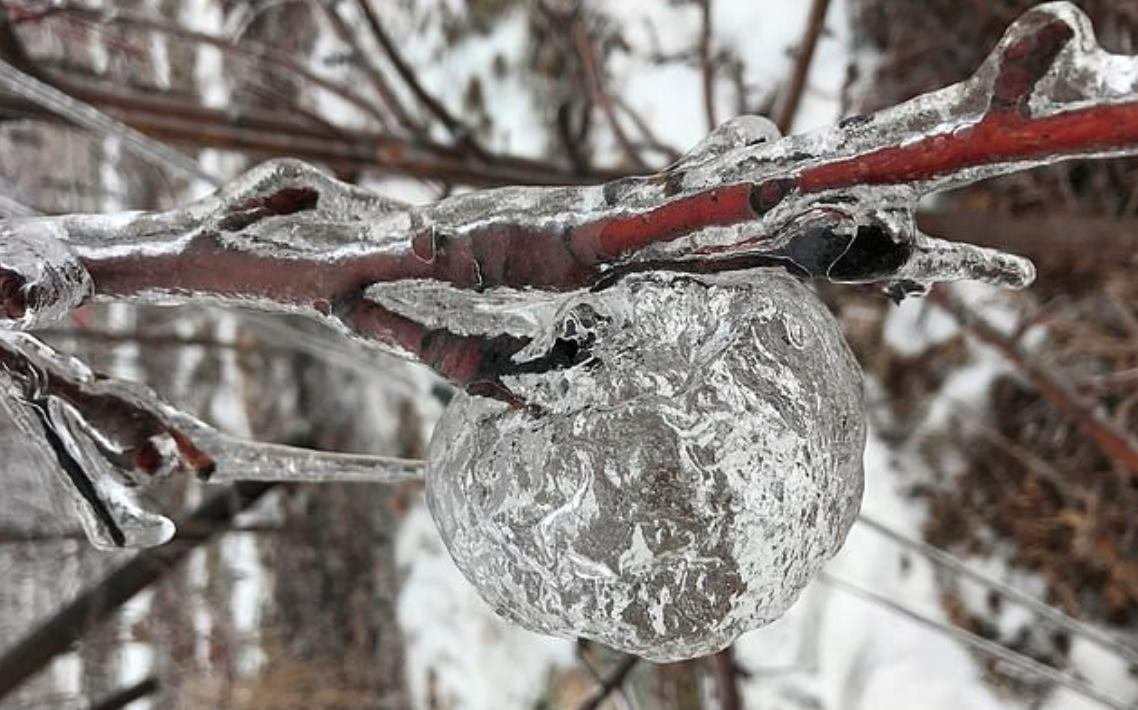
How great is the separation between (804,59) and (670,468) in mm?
756

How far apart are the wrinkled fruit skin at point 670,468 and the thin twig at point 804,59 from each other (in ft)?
2.00

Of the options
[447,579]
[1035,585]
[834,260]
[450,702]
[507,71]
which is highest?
[834,260]

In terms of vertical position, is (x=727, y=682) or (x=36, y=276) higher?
(x=36, y=276)

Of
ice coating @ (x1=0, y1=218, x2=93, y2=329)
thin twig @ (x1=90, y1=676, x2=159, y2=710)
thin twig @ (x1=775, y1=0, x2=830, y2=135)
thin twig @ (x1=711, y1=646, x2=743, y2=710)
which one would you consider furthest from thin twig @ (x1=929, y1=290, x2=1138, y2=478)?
thin twig @ (x1=90, y1=676, x2=159, y2=710)

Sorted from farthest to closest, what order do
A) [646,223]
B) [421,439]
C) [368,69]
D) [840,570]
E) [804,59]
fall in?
[421,439]
[840,570]
[368,69]
[804,59]
[646,223]

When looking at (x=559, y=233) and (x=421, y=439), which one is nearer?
(x=559, y=233)

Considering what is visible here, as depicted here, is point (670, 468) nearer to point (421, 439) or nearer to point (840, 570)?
point (840, 570)

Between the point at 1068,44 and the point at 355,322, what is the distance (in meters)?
0.21

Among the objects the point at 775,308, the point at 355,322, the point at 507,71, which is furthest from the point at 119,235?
the point at 507,71

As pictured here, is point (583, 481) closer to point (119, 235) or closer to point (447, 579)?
point (119, 235)

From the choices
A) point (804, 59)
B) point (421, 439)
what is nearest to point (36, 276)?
point (804, 59)

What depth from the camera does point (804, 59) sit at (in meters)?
1.02

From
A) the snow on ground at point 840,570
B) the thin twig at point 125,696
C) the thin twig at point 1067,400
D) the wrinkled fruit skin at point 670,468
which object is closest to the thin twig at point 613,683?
the snow on ground at point 840,570

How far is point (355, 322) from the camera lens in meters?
0.36
